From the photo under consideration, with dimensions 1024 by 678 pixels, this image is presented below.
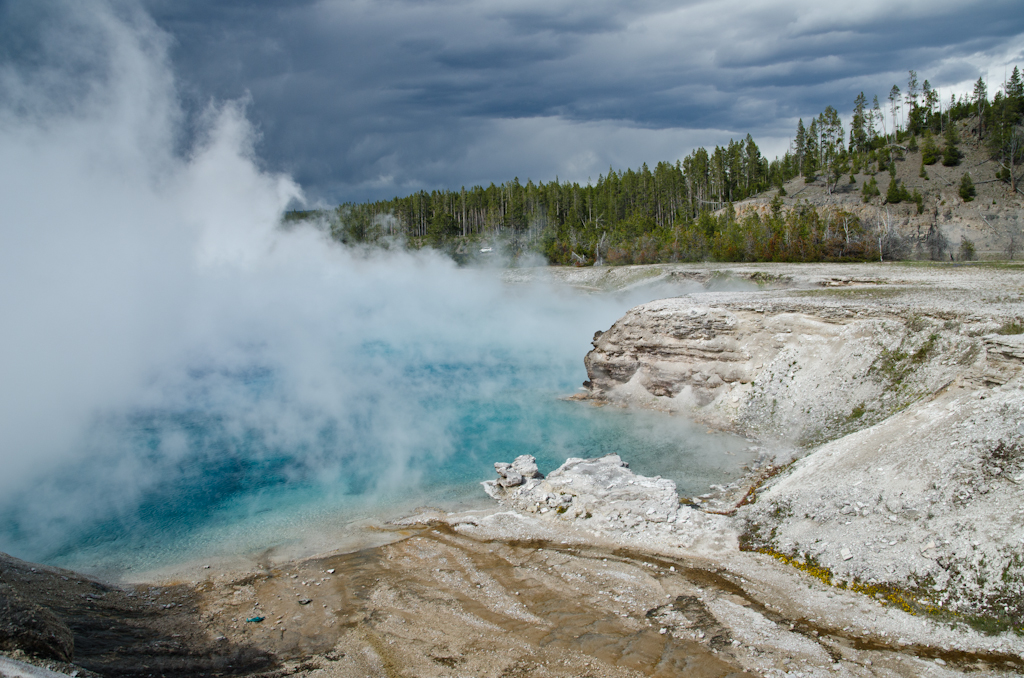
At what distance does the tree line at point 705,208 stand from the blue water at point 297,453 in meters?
34.2

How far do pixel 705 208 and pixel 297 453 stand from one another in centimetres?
8054

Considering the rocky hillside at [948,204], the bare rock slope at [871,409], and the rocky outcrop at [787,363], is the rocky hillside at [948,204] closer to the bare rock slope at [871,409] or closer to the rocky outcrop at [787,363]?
the bare rock slope at [871,409]

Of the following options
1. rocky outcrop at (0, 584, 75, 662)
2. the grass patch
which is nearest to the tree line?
the grass patch

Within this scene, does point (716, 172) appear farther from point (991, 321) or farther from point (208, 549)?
point (208, 549)

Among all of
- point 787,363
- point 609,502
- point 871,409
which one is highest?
point 787,363

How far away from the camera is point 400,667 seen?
9.20 metres

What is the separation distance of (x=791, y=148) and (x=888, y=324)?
94.3 metres

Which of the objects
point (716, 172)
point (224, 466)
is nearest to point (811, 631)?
point (224, 466)

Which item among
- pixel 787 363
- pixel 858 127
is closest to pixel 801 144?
pixel 858 127

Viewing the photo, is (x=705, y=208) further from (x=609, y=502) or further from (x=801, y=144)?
(x=609, y=502)

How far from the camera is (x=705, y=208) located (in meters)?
87.9

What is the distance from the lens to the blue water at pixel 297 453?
1600cm

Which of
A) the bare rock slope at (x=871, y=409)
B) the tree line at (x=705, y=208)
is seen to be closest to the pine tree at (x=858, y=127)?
the tree line at (x=705, y=208)

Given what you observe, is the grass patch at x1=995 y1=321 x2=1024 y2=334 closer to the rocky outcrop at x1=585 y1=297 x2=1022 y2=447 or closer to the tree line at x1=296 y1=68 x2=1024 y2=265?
the rocky outcrop at x1=585 y1=297 x2=1022 y2=447
